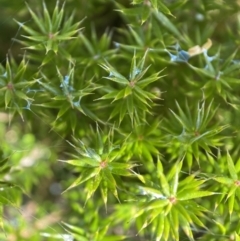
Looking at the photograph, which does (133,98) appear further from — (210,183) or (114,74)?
(210,183)

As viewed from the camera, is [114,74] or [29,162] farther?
[29,162]

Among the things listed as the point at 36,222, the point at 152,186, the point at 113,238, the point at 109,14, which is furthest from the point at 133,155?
the point at 109,14

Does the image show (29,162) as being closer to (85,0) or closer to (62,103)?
(62,103)

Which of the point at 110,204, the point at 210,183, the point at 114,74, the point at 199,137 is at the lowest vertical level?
the point at 110,204

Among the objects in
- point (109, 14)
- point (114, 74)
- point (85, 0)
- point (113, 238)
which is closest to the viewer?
point (114, 74)

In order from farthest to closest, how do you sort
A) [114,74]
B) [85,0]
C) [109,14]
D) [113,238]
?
[109,14]
[85,0]
[113,238]
[114,74]

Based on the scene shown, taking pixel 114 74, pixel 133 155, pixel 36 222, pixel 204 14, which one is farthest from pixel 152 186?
pixel 204 14

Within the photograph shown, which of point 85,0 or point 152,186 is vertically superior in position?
point 85,0
